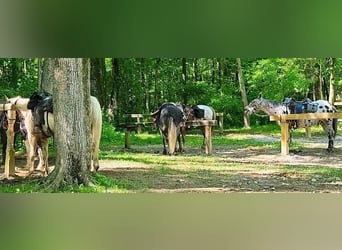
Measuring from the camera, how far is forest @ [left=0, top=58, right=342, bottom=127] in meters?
4.38

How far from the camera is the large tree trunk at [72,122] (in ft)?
14.5

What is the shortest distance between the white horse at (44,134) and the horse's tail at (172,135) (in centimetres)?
54

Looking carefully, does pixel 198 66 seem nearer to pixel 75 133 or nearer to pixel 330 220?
pixel 75 133

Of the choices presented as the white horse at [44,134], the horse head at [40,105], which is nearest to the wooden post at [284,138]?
the white horse at [44,134]

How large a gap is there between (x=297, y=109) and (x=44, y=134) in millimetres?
1974

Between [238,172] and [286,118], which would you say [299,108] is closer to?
[286,118]

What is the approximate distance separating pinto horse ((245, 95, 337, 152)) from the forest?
1.9 inches

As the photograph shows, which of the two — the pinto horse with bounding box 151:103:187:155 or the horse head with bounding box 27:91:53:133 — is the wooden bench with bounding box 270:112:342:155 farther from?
the horse head with bounding box 27:91:53:133

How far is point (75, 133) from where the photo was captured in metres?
4.46

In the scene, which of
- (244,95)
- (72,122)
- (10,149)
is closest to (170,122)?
(244,95)

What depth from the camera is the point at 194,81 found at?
4457mm

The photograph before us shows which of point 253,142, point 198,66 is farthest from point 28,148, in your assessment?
point 253,142

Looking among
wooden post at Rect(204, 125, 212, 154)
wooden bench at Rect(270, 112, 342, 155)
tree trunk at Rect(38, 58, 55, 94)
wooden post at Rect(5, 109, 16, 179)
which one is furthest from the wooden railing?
wooden post at Rect(5, 109, 16, 179)

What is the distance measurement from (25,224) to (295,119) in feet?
7.16
